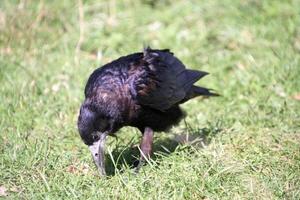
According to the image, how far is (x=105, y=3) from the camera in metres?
9.70

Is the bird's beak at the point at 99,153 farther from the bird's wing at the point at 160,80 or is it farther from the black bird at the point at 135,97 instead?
the bird's wing at the point at 160,80

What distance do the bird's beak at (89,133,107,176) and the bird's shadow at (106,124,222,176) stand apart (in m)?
0.08

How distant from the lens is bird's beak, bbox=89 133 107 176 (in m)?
5.34

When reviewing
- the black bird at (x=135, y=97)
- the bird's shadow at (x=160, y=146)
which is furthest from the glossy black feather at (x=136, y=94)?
the bird's shadow at (x=160, y=146)

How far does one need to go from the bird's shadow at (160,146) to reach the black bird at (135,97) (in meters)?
0.15

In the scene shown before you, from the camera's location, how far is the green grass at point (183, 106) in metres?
5.11

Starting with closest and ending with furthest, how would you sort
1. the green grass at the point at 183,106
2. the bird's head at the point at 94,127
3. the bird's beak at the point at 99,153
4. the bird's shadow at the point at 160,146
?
the green grass at the point at 183,106
the bird's head at the point at 94,127
the bird's beak at the point at 99,153
the bird's shadow at the point at 160,146

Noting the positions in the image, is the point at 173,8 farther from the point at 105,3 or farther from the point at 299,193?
the point at 299,193

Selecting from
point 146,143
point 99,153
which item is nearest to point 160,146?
point 146,143

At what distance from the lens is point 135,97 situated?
218 inches

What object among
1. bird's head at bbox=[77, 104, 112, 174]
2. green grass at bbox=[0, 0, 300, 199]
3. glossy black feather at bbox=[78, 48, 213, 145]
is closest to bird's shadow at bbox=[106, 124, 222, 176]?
green grass at bbox=[0, 0, 300, 199]

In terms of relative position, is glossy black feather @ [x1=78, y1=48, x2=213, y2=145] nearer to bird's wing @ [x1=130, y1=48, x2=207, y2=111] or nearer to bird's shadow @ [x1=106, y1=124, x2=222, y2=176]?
bird's wing @ [x1=130, y1=48, x2=207, y2=111]

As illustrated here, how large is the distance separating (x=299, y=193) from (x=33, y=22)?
5016mm

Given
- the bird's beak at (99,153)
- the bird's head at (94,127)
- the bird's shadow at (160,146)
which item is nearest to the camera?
the bird's head at (94,127)
